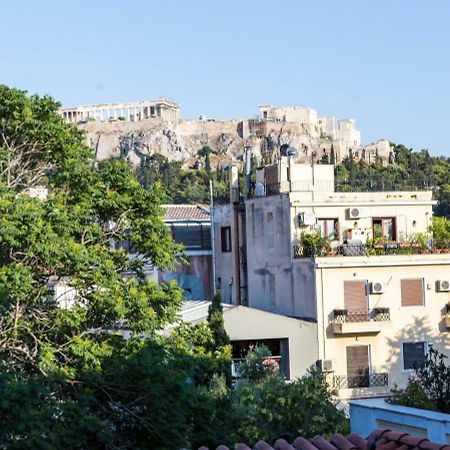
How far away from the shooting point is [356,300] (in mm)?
33156

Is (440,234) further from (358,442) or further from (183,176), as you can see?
(183,176)

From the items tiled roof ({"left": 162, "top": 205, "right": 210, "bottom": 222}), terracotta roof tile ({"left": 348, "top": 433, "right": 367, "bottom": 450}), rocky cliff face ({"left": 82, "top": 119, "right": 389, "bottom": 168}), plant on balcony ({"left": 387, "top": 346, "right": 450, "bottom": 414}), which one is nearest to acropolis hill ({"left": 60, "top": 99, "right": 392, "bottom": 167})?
rocky cliff face ({"left": 82, "top": 119, "right": 389, "bottom": 168})

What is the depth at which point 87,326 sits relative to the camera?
18109 millimetres

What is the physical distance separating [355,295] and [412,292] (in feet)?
5.93

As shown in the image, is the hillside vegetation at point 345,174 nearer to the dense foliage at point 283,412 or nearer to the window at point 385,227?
the window at point 385,227

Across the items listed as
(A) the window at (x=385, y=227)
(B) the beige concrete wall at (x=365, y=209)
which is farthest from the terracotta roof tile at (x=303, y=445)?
(A) the window at (x=385, y=227)

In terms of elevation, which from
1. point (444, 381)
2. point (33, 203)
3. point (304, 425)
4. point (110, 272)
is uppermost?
point (33, 203)

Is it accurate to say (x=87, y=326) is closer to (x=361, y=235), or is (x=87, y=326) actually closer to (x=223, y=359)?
(x=223, y=359)

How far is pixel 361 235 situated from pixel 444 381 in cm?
2016

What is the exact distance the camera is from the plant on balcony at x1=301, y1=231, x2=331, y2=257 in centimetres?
3312

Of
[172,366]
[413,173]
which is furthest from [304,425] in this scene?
[413,173]

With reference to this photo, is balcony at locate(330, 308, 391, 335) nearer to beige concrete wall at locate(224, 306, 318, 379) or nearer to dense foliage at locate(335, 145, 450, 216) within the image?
beige concrete wall at locate(224, 306, 318, 379)

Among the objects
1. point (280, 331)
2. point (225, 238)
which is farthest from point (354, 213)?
point (225, 238)

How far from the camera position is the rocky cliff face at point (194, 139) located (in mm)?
152375
